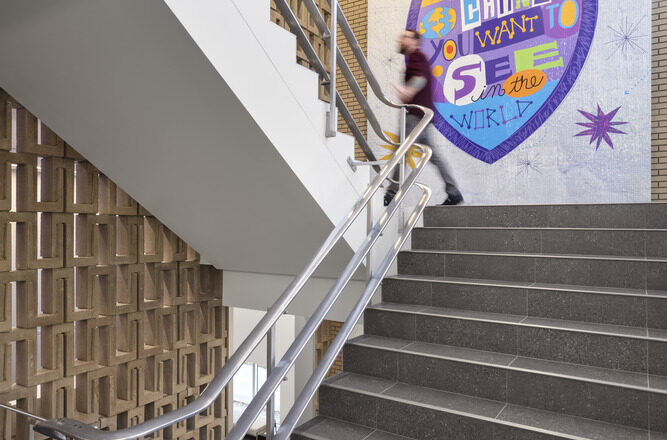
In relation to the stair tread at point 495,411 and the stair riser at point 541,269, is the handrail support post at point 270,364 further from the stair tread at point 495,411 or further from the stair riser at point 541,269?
the stair riser at point 541,269

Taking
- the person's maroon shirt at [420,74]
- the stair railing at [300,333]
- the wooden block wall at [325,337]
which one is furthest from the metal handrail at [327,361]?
the wooden block wall at [325,337]

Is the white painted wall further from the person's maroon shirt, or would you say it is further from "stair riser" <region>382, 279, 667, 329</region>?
the person's maroon shirt

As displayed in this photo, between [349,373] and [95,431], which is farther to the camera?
[349,373]

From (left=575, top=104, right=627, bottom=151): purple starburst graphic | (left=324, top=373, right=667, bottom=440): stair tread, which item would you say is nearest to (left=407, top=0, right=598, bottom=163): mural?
(left=575, top=104, right=627, bottom=151): purple starburst graphic

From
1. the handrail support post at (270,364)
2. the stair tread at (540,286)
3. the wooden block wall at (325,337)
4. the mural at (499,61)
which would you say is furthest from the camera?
the wooden block wall at (325,337)

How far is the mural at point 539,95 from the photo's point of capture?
4832 millimetres

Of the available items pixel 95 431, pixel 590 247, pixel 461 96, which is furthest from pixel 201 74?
pixel 461 96

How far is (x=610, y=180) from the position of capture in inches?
193

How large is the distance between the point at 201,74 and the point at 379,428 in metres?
1.92

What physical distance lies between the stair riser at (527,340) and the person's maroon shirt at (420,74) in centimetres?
352

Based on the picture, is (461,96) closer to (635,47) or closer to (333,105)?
(635,47)

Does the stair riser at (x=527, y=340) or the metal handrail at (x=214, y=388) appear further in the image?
the stair riser at (x=527, y=340)

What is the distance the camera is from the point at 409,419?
96.4 inches

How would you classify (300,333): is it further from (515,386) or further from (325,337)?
(325,337)
